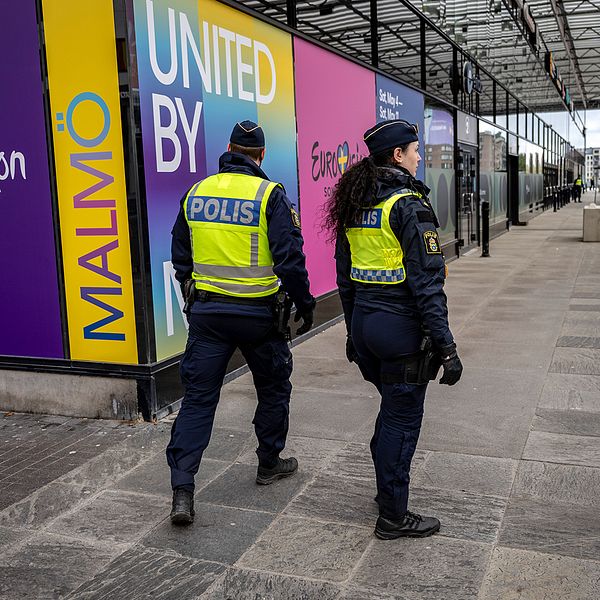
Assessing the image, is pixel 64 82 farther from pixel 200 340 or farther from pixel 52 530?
pixel 52 530

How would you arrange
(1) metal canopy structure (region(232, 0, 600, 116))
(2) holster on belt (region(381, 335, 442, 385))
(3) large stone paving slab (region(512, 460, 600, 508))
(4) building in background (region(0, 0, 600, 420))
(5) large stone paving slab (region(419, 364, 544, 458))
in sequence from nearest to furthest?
(2) holster on belt (region(381, 335, 442, 385)) < (3) large stone paving slab (region(512, 460, 600, 508)) < (5) large stone paving slab (region(419, 364, 544, 458)) < (4) building in background (region(0, 0, 600, 420)) < (1) metal canopy structure (region(232, 0, 600, 116))

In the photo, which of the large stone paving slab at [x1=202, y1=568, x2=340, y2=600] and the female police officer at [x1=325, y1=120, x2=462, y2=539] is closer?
the large stone paving slab at [x1=202, y1=568, x2=340, y2=600]

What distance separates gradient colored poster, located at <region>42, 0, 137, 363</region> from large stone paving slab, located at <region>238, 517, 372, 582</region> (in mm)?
2183

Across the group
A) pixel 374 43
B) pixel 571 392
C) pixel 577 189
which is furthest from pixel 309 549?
pixel 577 189

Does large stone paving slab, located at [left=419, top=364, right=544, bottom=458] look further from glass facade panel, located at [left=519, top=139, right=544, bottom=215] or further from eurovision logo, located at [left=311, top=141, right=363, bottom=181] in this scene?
glass facade panel, located at [left=519, top=139, right=544, bottom=215]

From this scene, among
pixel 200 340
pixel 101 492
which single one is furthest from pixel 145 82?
pixel 101 492

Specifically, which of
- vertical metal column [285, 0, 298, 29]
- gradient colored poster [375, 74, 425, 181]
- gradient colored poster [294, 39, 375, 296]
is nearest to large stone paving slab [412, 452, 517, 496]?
gradient colored poster [294, 39, 375, 296]

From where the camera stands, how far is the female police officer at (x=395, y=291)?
3.17m

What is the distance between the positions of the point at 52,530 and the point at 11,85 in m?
3.27

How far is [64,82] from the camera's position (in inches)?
201

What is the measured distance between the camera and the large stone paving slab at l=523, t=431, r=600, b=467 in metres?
4.28

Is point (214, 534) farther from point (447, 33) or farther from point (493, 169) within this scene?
point (493, 169)

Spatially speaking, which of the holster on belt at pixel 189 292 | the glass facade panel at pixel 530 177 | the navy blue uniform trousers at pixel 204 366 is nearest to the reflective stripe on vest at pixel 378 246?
the navy blue uniform trousers at pixel 204 366

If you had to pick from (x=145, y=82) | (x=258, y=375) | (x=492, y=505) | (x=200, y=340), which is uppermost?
(x=145, y=82)
